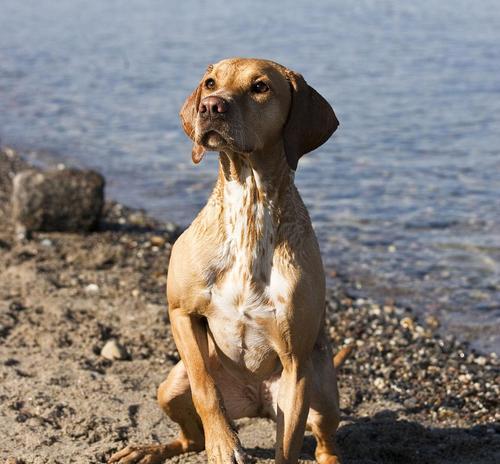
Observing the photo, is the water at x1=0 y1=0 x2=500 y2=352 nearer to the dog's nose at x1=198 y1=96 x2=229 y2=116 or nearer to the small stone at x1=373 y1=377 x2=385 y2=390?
the small stone at x1=373 y1=377 x2=385 y2=390

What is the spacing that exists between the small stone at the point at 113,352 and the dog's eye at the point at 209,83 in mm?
2547

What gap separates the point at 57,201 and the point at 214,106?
17.5ft

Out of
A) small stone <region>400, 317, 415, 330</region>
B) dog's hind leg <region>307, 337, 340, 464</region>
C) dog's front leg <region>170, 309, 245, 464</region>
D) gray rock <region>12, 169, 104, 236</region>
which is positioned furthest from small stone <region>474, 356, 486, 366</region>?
gray rock <region>12, 169, 104, 236</region>

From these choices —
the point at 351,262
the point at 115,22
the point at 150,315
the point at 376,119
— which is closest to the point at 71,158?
the point at 376,119

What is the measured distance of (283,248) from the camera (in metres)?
4.71

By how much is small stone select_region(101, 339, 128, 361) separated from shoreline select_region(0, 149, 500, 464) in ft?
0.10

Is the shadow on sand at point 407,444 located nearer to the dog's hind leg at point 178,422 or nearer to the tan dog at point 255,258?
the dog's hind leg at point 178,422

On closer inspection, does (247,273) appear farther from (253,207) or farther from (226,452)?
(226,452)

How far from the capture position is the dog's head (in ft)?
14.7

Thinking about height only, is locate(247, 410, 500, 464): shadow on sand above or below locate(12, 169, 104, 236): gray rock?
below

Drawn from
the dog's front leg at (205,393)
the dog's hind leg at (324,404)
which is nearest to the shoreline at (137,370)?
the dog's hind leg at (324,404)

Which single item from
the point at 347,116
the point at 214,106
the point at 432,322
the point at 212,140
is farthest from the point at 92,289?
the point at 347,116

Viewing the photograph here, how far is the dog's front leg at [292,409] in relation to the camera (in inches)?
186

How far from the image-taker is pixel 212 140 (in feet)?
14.9
